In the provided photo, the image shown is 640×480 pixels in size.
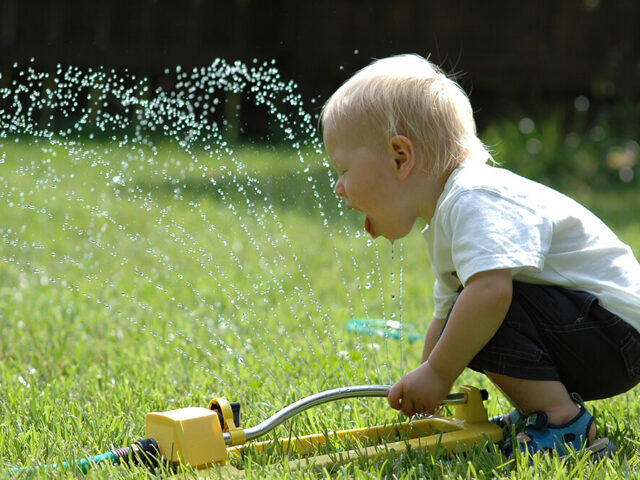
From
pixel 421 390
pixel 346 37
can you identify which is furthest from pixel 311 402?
pixel 346 37

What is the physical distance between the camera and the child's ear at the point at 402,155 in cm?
174

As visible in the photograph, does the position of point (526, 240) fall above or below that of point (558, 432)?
above

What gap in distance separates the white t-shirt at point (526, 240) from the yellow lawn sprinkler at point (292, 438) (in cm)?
29

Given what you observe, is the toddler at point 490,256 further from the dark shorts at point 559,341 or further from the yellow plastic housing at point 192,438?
the yellow plastic housing at point 192,438

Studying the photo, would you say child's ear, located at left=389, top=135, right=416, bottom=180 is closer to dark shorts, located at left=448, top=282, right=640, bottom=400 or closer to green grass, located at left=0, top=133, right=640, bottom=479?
dark shorts, located at left=448, top=282, right=640, bottom=400

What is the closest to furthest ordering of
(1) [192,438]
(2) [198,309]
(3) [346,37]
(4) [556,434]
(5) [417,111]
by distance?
(1) [192,438] → (4) [556,434] → (5) [417,111] → (2) [198,309] → (3) [346,37]

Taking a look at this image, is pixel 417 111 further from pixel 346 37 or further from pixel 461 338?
pixel 346 37

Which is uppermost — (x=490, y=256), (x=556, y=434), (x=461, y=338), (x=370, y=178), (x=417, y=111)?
(x=417, y=111)

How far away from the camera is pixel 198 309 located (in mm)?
2963

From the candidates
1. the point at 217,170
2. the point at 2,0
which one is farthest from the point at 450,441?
the point at 2,0

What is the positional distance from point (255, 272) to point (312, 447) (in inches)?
75.4

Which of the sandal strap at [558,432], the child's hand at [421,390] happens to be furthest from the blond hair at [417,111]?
the sandal strap at [558,432]

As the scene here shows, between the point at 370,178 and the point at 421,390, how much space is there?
1.44 ft

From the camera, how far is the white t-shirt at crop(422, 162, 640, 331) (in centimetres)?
159
